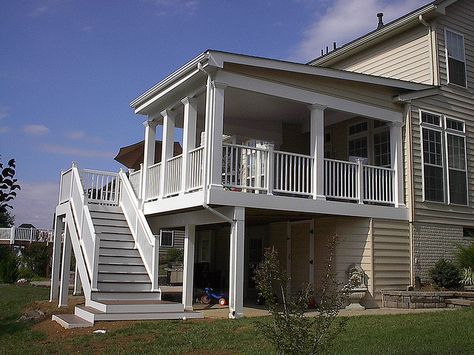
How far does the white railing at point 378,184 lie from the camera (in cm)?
1366

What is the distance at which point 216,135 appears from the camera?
11.1m

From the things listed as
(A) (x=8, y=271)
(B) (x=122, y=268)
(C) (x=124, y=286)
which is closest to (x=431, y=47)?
(B) (x=122, y=268)

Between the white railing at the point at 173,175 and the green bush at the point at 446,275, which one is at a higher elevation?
the white railing at the point at 173,175

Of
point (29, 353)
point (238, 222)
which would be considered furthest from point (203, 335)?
point (238, 222)

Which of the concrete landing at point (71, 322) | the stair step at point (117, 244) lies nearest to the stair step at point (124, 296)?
the concrete landing at point (71, 322)

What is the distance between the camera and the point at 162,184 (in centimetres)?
1348

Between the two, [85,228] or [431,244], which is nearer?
[85,228]

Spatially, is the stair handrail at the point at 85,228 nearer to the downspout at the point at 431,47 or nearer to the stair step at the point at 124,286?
the stair step at the point at 124,286

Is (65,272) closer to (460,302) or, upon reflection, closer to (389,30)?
(460,302)

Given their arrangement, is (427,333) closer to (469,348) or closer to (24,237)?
(469,348)

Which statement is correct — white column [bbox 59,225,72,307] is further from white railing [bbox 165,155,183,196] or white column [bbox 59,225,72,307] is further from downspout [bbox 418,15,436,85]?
downspout [bbox 418,15,436,85]

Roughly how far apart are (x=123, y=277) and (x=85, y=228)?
1.54 metres

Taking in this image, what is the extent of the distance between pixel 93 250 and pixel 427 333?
21.7 ft

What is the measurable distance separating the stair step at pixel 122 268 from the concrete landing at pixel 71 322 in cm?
137
